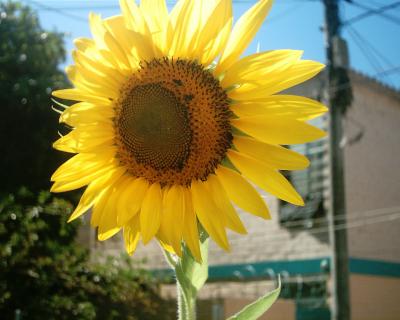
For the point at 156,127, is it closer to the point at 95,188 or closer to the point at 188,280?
the point at 95,188

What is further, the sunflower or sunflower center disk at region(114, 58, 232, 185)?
sunflower center disk at region(114, 58, 232, 185)

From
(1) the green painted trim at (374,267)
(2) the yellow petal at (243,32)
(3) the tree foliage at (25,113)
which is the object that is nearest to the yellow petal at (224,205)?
(2) the yellow petal at (243,32)

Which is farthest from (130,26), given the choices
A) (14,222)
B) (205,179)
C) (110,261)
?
(110,261)

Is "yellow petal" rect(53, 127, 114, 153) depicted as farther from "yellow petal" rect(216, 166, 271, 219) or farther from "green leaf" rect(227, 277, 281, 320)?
"green leaf" rect(227, 277, 281, 320)

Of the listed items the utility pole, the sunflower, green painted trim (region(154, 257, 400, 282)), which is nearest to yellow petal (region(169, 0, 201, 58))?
the sunflower

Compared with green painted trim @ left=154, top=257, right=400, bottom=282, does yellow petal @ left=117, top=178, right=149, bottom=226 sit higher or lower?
higher

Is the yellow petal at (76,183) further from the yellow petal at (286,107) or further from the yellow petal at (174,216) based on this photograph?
the yellow petal at (286,107)

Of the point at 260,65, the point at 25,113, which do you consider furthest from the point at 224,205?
the point at 25,113

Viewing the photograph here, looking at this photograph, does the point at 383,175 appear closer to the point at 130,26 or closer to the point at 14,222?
the point at 14,222
